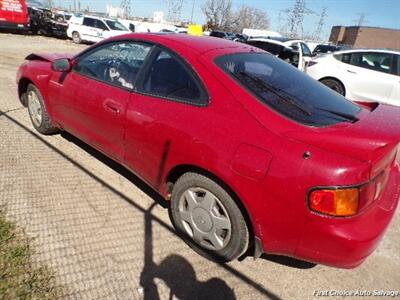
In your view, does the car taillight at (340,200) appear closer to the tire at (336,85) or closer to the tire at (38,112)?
the tire at (38,112)

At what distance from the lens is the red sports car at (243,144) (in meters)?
2.11

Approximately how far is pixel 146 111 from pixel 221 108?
0.71 m

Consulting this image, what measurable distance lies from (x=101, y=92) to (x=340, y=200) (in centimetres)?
233

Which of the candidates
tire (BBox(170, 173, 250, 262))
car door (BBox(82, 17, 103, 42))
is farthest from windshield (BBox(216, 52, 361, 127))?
car door (BBox(82, 17, 103, 42))

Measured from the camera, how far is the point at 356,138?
219 cm

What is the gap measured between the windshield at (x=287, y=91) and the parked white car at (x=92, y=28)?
18334 mm

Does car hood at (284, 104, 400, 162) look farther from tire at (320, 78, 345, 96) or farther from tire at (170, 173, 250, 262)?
tire at (320, 78, 345, 96)

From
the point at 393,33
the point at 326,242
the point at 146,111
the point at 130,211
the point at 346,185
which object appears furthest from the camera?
the point at 393,33

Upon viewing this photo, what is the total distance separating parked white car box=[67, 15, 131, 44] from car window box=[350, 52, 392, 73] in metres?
14.6

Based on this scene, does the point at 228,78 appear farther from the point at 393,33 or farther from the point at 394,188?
the point at 393,33

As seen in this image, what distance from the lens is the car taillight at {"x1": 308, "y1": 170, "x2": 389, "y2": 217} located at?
2029mm

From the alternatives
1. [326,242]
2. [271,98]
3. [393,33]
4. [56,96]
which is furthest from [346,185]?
[393,33]

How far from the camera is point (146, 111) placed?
9.44 ft

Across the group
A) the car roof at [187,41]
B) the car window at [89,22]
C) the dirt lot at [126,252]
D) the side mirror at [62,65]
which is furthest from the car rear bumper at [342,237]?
the car window at [89,22]
